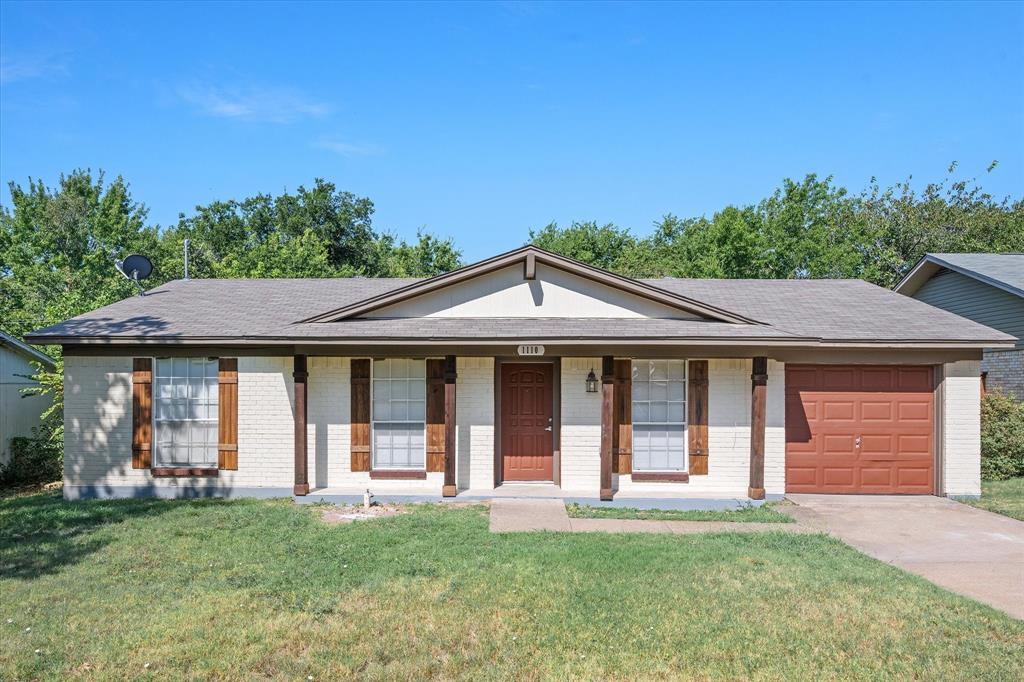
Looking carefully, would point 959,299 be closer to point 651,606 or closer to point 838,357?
point 838,357

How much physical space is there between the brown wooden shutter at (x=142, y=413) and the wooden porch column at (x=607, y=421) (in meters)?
7.65

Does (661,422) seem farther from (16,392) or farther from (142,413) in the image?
(16,392)

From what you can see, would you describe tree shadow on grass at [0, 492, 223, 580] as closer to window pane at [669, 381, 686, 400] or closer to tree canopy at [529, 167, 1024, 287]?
window pane at [669, 381, 686, 400]

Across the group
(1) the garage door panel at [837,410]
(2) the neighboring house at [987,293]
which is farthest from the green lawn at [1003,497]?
(2) the neighboring house at [987,293]

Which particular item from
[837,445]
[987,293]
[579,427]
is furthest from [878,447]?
[987,293]

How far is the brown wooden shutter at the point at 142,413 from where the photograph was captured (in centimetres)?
1129

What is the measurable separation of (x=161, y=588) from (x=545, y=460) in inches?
254

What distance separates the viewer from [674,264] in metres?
38.2

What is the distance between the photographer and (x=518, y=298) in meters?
11.3

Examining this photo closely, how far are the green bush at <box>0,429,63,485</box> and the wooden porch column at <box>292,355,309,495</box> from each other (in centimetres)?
680

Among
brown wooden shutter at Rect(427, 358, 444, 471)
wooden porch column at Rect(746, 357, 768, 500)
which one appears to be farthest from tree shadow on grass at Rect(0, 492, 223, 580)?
wooden porch column at Rect(746, 357, 768, 500)

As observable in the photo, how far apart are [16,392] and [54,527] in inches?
285

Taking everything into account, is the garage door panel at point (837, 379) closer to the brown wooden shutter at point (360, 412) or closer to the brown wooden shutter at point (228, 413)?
the brown wooden shutter at point (360, 412)

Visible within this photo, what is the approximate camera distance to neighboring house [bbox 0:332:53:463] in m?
14.1
